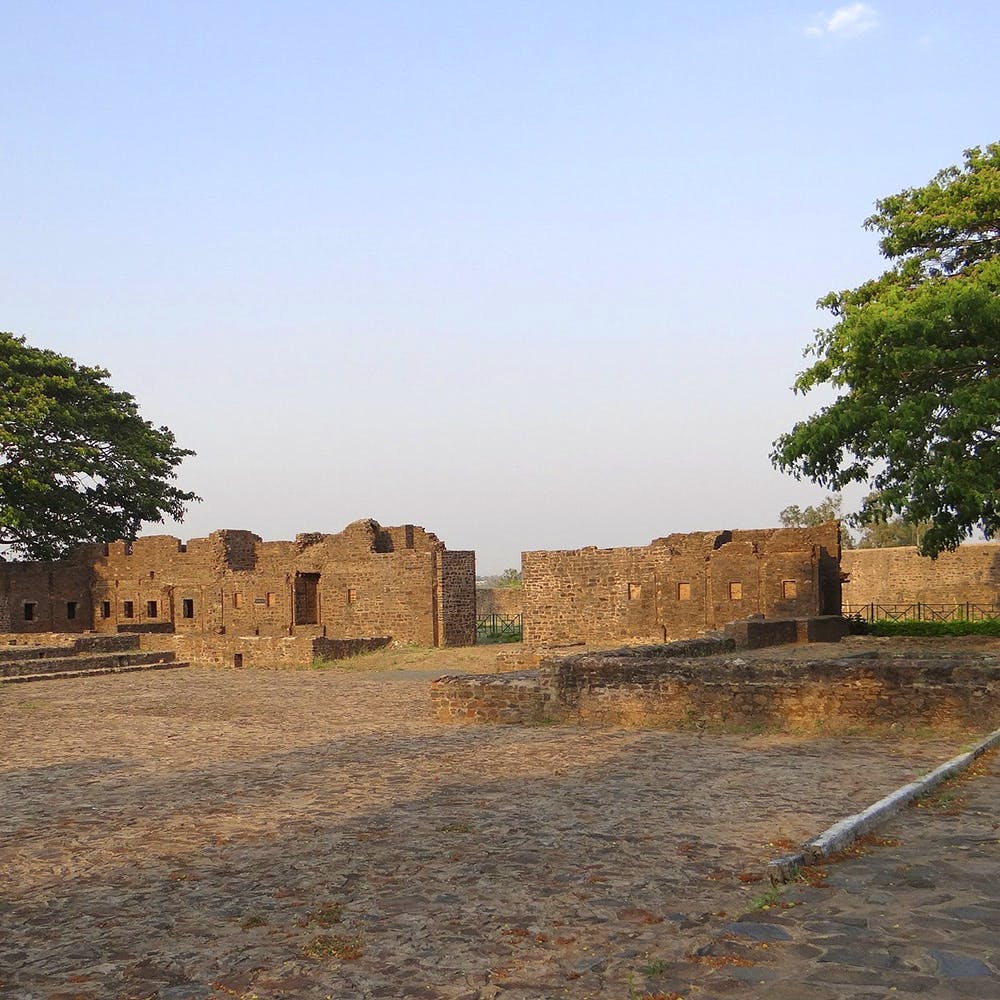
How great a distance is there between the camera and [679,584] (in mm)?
31000

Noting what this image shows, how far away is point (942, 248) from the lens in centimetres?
2341

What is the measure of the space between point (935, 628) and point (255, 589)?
22552mm

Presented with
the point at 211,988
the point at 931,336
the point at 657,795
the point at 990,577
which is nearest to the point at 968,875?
the point at 657,795

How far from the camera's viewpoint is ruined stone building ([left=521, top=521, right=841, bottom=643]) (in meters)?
29.6

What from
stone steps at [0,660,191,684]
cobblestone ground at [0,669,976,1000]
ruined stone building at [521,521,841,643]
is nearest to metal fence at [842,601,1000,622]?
ruined stone building at [521,521,841,643]

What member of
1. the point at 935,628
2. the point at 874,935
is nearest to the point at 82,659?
the point at 935,628

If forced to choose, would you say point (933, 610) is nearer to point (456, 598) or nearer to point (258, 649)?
point (456, 598)

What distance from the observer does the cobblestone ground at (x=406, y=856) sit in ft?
17.1

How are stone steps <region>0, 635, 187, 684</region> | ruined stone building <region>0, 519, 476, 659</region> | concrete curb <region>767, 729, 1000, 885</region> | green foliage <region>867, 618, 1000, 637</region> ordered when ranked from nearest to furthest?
concrete curb <region>767, 729, 1000, 885</region>, stone steps <region>0, 635, 187, 684</region>, green foliage <region>867, 618, 1000, 637</region>, ruined stone building <region>0, 519, 476, 659</region>

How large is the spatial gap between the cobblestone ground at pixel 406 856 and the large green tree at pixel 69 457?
2951 centimetres

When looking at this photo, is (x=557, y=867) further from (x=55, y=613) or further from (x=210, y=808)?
(x=55, y=613)

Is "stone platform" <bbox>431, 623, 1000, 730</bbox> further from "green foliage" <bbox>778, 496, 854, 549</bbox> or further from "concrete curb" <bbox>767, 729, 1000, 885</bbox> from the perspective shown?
"green foliage" <bbox>778, 496, 854, 549</bbox>

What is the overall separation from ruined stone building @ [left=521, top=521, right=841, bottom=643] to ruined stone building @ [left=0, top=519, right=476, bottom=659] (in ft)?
10.1

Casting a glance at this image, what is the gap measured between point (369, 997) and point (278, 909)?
62.5 inches
